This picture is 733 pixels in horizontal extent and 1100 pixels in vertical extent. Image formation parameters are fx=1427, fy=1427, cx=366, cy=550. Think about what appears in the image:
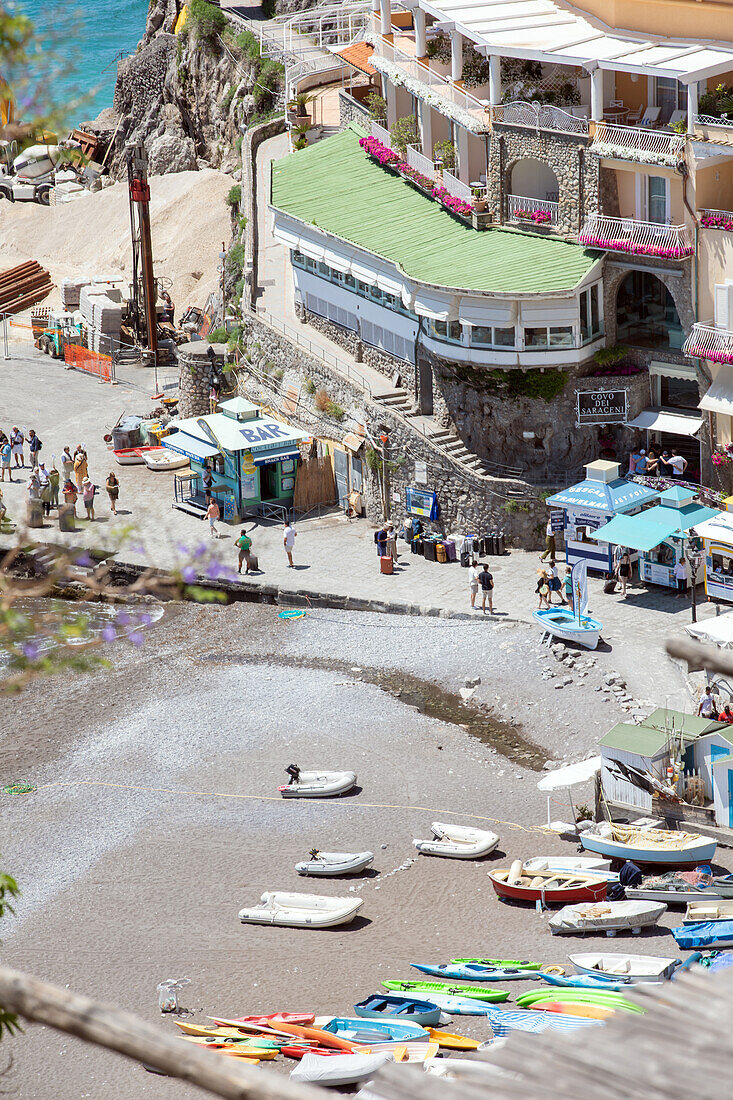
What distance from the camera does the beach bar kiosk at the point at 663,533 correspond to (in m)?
35.2

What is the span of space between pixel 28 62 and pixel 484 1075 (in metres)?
8.01

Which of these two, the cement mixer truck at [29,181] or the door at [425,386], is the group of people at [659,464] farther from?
the cement mixer truck at [29,181]

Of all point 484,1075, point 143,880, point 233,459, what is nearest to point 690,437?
point 233,459

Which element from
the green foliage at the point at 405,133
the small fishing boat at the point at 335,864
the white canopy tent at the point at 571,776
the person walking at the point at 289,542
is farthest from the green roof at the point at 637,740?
the green foliage at the point at 405,133

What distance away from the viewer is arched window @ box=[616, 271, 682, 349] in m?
40.8

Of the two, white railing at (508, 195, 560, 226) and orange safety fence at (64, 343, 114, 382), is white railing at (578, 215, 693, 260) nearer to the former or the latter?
white railing at (508, 195, 560, 226)

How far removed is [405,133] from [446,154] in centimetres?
315

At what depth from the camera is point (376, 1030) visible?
20188 millimetres

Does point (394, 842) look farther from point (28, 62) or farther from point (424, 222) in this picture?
point (424, 222)

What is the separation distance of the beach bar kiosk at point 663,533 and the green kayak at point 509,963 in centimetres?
1442

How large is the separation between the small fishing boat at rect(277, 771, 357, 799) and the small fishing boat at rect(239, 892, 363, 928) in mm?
4239

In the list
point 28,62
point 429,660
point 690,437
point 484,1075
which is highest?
point 28,62

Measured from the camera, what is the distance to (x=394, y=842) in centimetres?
2725

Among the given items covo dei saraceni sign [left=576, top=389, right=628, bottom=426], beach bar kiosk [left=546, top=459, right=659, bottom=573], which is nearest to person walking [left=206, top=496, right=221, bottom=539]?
beach bar kiosk [left=546, top=459, right=659, bottom=573]
